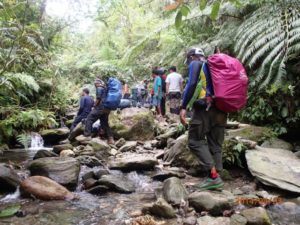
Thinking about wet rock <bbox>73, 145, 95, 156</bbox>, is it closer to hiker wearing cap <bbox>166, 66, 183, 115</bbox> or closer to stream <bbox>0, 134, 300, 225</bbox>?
stream <bbox>0, 134, 300, 225</bbox>

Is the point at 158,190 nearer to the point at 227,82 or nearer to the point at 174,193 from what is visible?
the point at 174,193

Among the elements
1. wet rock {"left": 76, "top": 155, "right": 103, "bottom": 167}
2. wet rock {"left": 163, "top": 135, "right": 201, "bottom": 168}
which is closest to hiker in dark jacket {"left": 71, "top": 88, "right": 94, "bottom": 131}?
wet rock {"left": 76, "top": 155, "right": 103, "bottom": 167}

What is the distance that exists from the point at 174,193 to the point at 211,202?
484mm

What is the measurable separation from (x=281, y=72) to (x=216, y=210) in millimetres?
3233

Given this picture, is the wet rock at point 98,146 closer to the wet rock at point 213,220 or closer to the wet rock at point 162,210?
the wet rock at point 162,210

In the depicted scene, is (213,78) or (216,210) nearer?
(216,210)

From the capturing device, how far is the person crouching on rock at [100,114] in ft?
25.0

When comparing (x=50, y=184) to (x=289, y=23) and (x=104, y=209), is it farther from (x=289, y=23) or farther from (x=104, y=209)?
(x=289, y=23)

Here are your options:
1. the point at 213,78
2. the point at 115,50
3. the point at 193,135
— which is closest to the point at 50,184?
the point at 193,135

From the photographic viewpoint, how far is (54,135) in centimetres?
902

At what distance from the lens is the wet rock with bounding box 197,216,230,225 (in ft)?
10.2

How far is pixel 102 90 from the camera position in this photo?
7652mm

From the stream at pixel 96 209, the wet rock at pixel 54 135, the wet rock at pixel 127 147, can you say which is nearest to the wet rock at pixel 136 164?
the stream at pixel 96 209

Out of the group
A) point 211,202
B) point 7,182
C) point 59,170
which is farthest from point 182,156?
point 7,182
